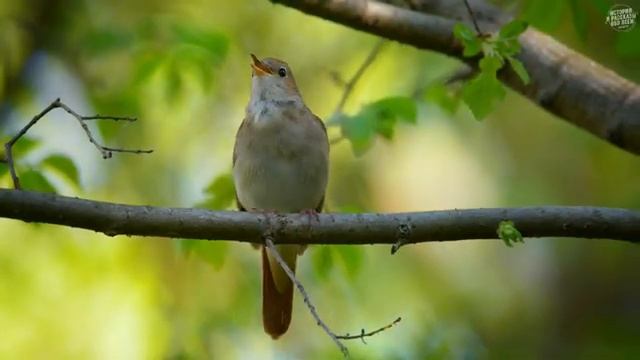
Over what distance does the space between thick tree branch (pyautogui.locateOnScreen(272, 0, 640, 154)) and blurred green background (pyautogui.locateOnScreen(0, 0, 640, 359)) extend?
140 centimetres

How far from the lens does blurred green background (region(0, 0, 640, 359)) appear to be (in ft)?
21.5

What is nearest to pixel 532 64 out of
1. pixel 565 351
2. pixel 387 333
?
pixel 387 333

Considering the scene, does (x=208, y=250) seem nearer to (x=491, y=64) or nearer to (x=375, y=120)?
(x=375, y=120)

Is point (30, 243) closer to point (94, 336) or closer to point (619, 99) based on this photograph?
point (94, 336)

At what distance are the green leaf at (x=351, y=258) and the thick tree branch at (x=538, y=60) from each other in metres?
0.98

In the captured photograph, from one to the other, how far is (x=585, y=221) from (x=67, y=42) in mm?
4629

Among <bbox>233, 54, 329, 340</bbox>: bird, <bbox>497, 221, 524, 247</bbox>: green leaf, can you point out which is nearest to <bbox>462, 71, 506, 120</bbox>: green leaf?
<bbox>497, 221, 524, 247</bbox>: green leaf

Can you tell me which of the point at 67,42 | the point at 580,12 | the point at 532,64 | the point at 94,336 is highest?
the point at 580,12

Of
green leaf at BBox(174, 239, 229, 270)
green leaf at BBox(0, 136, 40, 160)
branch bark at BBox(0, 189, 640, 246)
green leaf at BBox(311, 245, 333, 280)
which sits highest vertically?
branch bark at BBox(0, 189, 640, 246)

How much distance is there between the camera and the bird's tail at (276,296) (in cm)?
547

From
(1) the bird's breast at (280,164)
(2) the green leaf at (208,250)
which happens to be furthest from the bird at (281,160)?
(2) the green leaf at (208,250)

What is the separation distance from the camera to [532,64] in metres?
4.63

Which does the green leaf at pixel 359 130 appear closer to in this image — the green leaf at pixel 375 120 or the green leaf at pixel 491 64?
the green leaf at pixel 375 120

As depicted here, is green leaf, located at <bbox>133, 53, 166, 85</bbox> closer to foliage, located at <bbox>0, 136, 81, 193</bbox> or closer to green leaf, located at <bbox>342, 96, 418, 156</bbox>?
foliage, located at <bbox>0, 136, 81, 193</bbox>
